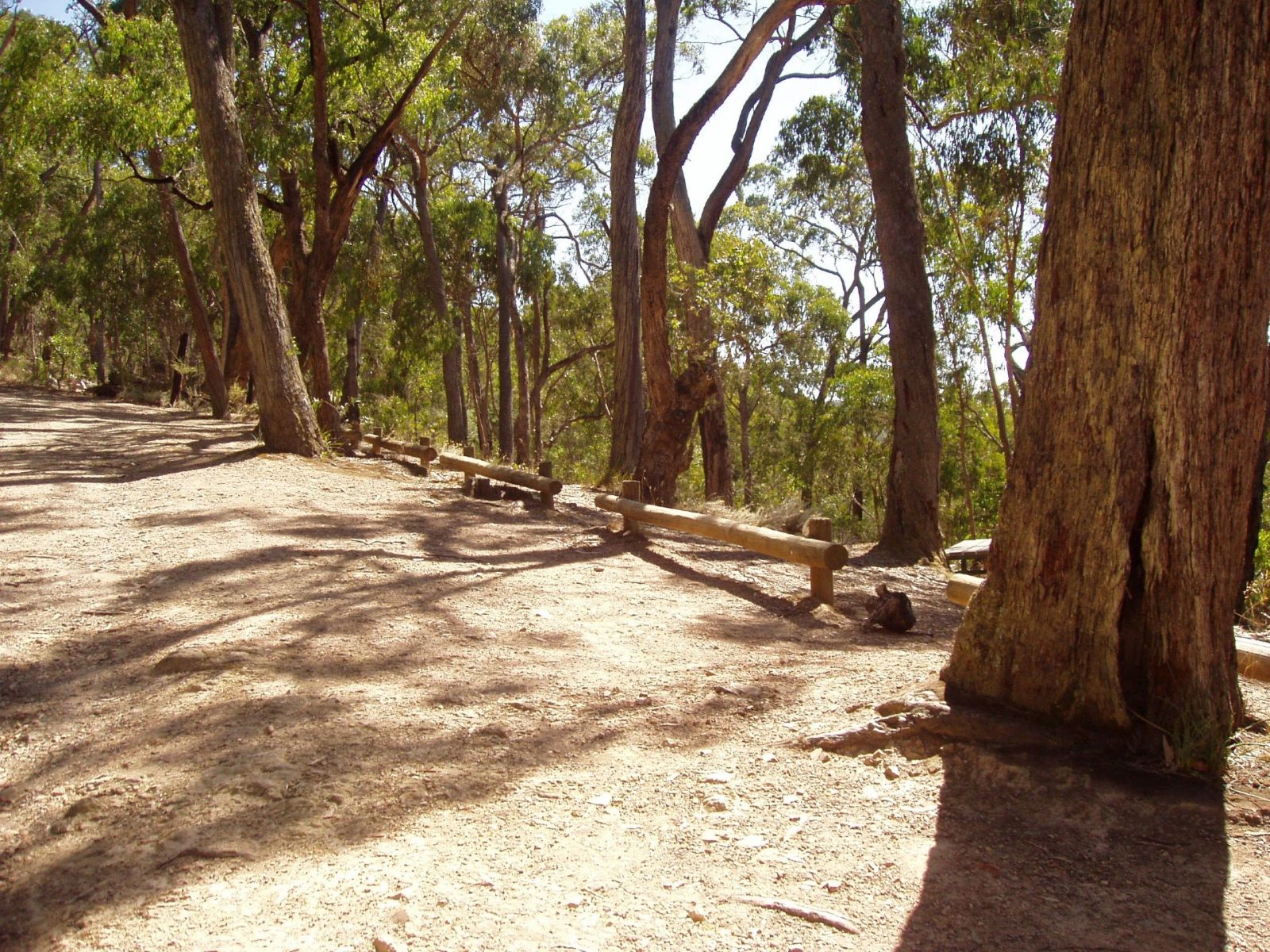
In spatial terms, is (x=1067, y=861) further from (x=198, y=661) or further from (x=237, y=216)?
(x=237, y=216)

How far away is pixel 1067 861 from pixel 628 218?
10701 mm

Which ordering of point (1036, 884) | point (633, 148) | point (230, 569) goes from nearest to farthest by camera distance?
point (1036, 884) → point (230, 569) → point (633, 148)

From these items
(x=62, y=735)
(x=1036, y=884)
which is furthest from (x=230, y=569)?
(x=1036, y=884)

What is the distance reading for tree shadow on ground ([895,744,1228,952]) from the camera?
2.75 m

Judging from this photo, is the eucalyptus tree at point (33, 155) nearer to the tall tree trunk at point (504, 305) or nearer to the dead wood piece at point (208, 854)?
the tall tree trunk at point (504, 305)

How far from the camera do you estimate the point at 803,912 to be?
288 cm

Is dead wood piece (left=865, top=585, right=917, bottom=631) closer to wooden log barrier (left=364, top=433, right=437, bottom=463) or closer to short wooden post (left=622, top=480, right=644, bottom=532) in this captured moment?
short wooden post (left=622, top=480, right=644, bottom=532)

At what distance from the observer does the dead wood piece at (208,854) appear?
10.0ft

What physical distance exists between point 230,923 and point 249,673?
6.37 ft

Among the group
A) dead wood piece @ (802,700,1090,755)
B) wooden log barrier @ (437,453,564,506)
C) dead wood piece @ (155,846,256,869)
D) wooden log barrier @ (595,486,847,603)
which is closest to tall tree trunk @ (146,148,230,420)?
wooden log barrier @ (437,453,564,506)

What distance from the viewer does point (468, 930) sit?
2.75 m

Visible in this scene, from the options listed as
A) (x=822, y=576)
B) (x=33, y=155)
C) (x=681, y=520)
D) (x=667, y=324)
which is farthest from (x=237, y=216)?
(x=33, y=155)

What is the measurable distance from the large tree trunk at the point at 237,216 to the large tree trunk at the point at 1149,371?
366 inches

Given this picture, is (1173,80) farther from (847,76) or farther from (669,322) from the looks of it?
(847,76)
